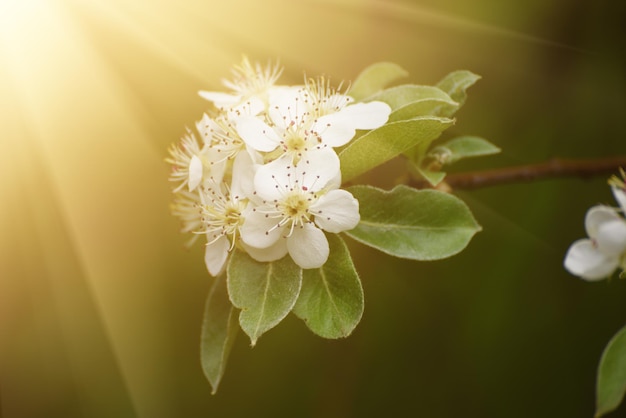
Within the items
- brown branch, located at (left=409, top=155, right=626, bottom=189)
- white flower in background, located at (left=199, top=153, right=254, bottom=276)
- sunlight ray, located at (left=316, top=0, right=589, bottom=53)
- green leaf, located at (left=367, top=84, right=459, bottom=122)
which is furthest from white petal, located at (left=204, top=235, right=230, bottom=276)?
sunlight ray, located at (left=316, top=0, right=589, bottom=53)

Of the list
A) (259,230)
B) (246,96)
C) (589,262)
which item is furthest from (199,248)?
(589,262)

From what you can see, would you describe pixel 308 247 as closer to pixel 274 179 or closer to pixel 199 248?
pixel 274 179

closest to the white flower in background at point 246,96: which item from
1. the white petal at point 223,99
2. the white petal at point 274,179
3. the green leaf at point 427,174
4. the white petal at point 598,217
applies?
the white petal at point 223,99

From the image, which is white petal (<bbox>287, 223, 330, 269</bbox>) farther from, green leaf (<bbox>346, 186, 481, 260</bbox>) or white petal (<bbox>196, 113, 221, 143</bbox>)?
white petal (<bbox>196, 113, 221, 143</bbox>)

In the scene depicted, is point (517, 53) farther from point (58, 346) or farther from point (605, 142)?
point (58, 346)

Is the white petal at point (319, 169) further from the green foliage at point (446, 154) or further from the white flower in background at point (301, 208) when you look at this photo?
the green foliage at point (446, 154)

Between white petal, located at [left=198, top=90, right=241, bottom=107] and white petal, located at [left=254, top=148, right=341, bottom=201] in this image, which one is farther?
white petal, located at [left=198, top=90, right=241, bottom=107]
